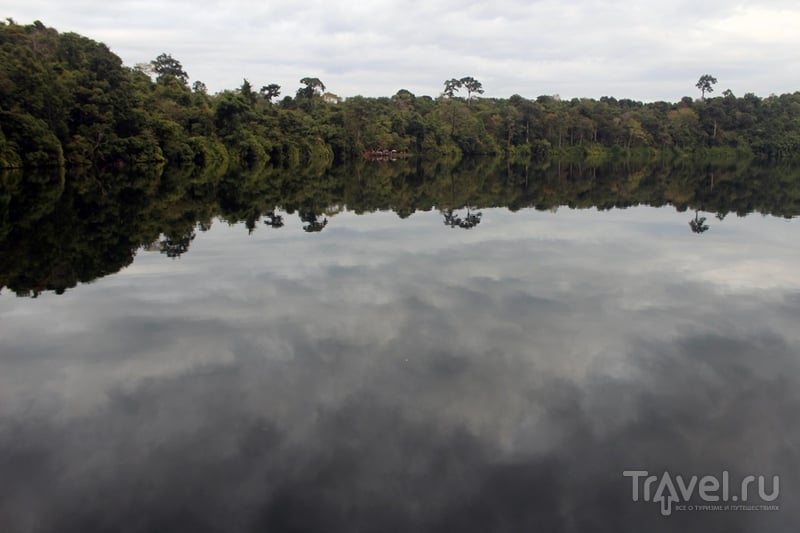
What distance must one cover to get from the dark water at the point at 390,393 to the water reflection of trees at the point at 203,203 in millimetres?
873

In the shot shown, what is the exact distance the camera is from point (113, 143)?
47.6 m

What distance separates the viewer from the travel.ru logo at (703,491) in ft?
16.6

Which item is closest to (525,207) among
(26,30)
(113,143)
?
(113,143)

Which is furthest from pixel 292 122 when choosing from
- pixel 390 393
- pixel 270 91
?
pixel 390 393

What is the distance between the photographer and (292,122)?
77875 millimetres

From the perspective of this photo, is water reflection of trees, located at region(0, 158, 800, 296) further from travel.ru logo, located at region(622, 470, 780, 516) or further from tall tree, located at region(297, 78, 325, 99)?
tall tree, located at region(297, 78, 325, 99)

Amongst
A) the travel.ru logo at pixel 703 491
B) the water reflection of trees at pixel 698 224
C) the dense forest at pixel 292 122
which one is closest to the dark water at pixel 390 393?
the travel.ru logo at pixel 703 491

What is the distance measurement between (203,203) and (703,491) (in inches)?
1003

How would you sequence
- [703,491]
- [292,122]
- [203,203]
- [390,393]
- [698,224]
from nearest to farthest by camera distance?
1. [703,491]
2. [390,393]
3. [698,224]
4. [203,203]
5. [292,122]

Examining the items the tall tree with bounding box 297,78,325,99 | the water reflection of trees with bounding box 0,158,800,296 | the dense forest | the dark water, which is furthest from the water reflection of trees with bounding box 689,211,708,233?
the tall tree with bounding box 297,78,325,99

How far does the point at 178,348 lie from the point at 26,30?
71.8m

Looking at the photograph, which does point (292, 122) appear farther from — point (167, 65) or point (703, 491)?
point (703, 491)

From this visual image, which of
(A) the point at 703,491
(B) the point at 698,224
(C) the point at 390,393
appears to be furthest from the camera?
(B) the point at 698,224

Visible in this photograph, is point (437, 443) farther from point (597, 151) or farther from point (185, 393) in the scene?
point (597, 151)
